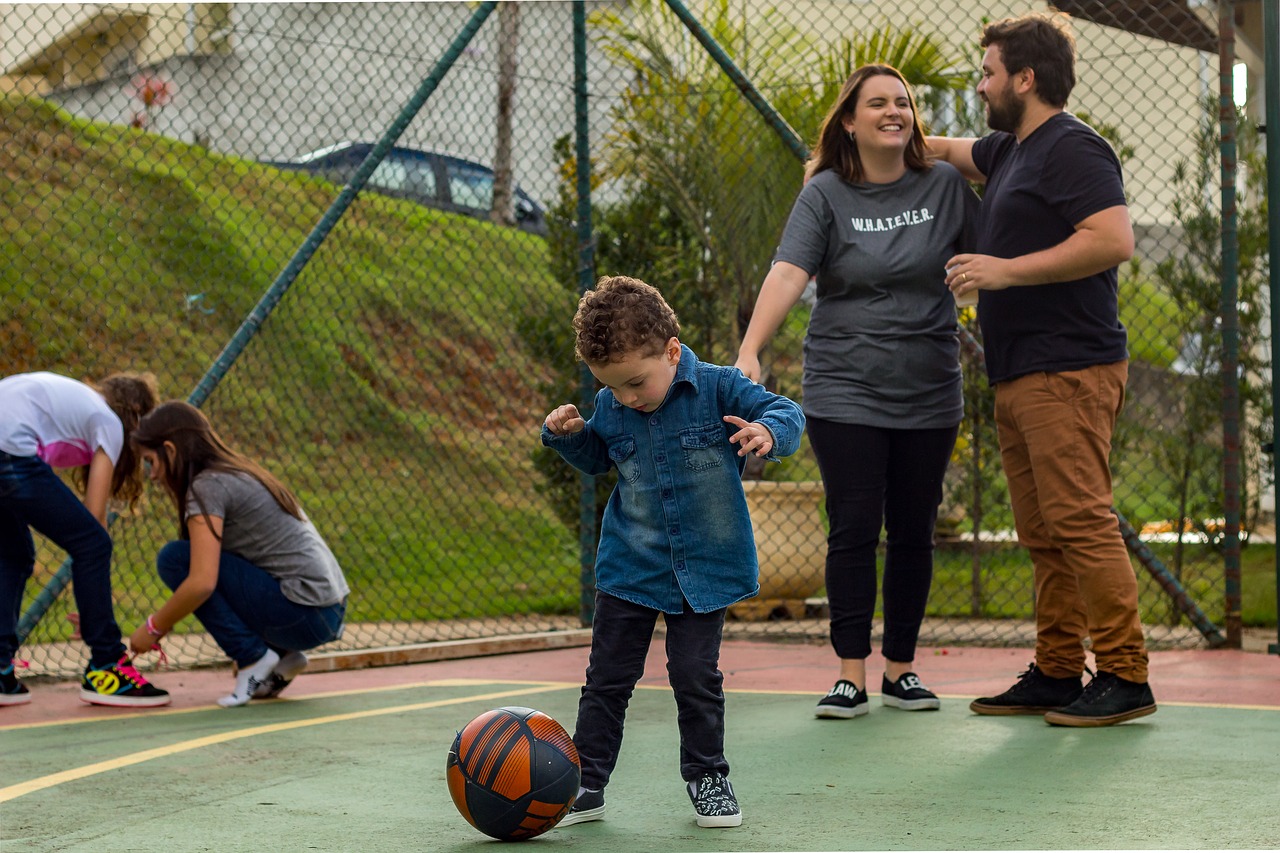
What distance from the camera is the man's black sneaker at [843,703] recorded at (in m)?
4.84

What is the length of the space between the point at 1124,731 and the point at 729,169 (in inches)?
194

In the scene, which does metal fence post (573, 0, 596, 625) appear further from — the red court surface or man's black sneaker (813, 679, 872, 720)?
man's black sneaker (813, 679, 872, 720)

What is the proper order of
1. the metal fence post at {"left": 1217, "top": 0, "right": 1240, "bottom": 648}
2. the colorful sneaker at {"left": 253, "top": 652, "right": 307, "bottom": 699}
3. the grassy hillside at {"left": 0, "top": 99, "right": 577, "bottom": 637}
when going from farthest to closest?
the grassy hillside at {"left": 0, "top": 99, "right": 577, "bottom": 637}
the metal fence post at {"left": 1217, "top": 0, "right": 1240, "bottom": 648}
the colorful sneaker at {"left": 253, "top": 652, "right": 307, "bottom": 699}

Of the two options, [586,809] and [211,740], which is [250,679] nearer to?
[211,740]

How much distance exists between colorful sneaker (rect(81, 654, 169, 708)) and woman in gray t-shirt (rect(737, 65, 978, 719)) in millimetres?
2602

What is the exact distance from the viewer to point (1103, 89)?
15719 millimetres

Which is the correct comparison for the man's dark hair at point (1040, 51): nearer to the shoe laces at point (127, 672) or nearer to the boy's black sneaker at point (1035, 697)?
the boy's black sneaker at point (1035, 697)

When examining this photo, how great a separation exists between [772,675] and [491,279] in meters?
6.85

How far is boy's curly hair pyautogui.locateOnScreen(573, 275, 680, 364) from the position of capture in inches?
131

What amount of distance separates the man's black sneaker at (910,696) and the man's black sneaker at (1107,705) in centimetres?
49

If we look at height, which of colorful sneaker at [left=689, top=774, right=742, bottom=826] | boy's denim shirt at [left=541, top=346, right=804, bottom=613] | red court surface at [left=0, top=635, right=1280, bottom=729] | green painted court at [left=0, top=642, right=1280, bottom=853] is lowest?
red court surface at [left=0, top=635, right=1280, bottom=729]

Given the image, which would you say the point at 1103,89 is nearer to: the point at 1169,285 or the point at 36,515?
the point at 1169,285

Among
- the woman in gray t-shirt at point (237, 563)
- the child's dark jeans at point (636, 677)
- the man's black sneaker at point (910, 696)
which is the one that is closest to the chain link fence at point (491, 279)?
the woman in gray t-shirt at point (237, 563)

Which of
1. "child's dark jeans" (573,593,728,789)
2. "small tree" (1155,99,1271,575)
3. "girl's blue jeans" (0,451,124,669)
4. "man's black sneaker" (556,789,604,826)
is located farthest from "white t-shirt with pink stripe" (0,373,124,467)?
"small tree" (1155,99,1271,575)
